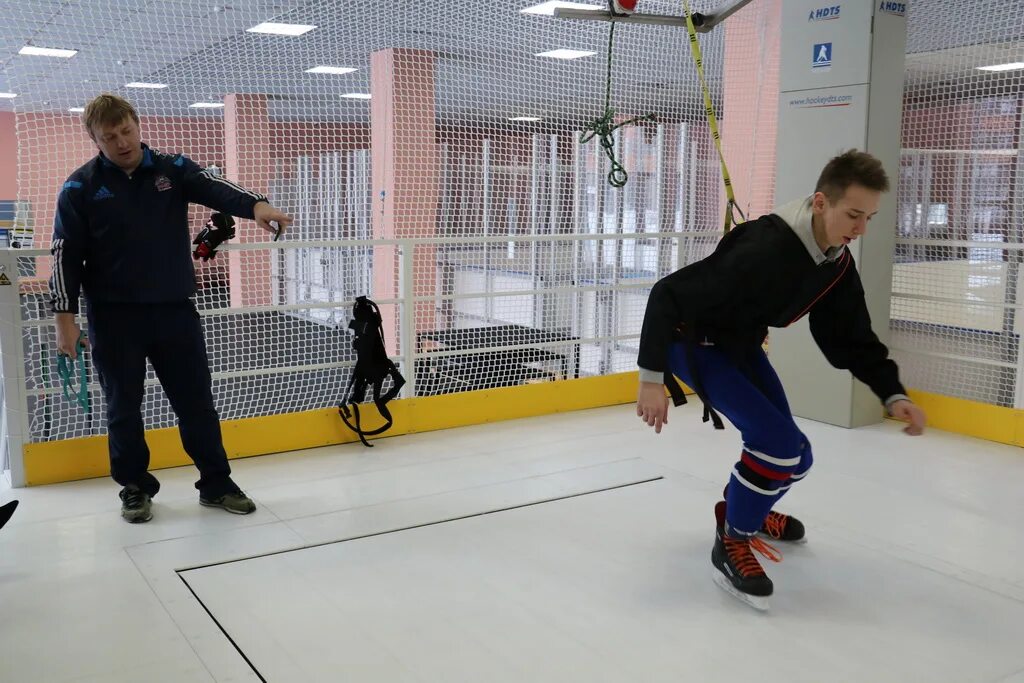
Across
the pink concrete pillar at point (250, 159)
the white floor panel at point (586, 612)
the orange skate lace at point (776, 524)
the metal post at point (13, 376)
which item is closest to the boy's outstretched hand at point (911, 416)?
the white floor panel at point (586, 612)

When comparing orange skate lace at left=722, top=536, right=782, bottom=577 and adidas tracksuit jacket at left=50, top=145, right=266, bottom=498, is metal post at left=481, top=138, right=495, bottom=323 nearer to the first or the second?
adidas tracksuit jacket at left=50, top=145, right=266, bottom=498

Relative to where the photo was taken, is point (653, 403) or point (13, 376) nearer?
point (653, 403)

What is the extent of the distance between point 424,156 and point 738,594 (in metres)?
7.13

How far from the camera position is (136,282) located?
352cm

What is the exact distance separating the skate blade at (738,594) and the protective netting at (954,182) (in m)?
2.95

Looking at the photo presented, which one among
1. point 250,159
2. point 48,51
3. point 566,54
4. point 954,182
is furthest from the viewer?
point 250,159

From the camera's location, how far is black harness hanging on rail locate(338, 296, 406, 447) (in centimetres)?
476

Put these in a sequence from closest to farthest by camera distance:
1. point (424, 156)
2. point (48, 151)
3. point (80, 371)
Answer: point (80, 371)
point (48, 151)
point (424, 156)

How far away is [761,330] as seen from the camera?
302 cm

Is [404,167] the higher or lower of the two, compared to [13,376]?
higher

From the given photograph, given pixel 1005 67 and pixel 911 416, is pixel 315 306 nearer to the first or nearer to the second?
pixel 911 416

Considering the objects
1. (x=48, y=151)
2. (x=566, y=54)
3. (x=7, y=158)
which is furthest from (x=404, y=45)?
(x=7, y=158)

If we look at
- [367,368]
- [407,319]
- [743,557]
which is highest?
[407,319]

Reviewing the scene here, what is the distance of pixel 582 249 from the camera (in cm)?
859
